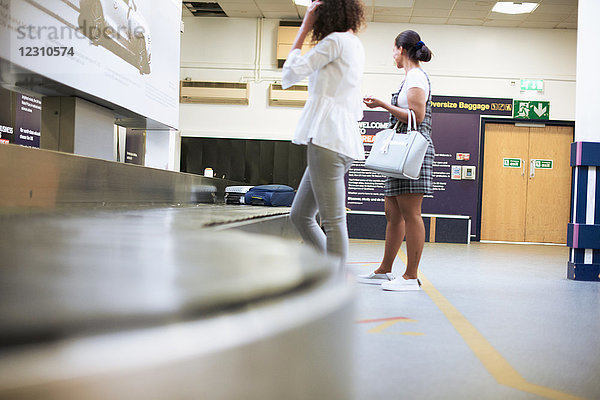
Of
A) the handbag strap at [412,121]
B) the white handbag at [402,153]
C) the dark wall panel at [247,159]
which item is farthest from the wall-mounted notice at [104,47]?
the dark wall panel at [247,159]

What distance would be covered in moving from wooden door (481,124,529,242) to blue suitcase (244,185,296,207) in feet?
17.0

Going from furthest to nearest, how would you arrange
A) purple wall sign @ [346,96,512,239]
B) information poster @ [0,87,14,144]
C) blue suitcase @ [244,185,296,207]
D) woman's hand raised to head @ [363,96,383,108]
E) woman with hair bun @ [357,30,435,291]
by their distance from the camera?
purple wall sign @ [346,96,512,239] < information poster @ [0,87,14,144] < blue suitcase @ [244,185,296,207] < woman with hair bun @ [357,30,435,291] < woman's hand raised to head @ [363,96,383,108]

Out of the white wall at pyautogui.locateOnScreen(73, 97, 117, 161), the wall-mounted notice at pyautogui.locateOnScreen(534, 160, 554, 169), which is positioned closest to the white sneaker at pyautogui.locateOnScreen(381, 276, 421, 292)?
the white wall at pyautogui.locateOnScreen(73, 97, 117, 161)

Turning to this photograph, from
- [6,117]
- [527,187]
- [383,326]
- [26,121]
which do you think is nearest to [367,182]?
[527,187]

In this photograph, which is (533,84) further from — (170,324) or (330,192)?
(170,324)

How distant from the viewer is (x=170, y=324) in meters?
0.33

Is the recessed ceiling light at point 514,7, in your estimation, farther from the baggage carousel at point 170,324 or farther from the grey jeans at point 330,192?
the baggage carousel at point 170,324

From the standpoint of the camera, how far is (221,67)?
9156 mm

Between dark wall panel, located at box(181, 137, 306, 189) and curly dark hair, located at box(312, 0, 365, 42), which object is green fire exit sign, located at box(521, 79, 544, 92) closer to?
dark wall panel, located at box(181, 137, 306, 189)

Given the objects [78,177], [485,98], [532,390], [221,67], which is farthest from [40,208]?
[485,98]

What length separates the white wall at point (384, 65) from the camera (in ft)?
29.2

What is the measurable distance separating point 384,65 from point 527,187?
129 inches

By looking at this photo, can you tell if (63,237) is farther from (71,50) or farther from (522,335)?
(71,50)

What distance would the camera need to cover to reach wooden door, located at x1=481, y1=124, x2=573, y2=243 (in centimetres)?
892
